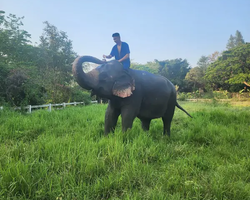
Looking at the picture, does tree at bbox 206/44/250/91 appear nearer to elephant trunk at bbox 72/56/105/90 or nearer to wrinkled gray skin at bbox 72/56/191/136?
wrinkled gray skin at bbox 72/56/191/136

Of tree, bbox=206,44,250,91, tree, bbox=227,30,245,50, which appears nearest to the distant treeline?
tree, bbox=206,44,250,91

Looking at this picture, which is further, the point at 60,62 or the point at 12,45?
the point at 60,62

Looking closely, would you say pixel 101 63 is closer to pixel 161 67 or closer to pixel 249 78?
pixel 249 78

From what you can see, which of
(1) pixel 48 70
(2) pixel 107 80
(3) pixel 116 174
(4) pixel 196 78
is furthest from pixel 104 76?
(4) pixel 196 78

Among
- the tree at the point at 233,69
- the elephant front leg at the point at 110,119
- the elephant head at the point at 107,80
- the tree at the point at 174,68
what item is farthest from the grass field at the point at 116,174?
the tree at the point at 174,68

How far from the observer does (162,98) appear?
3.75 meters

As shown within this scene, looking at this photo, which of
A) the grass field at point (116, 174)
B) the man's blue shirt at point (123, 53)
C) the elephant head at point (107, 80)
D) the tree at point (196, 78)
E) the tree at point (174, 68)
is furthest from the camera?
the tree at point (174, 68)

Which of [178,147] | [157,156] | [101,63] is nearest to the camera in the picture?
[157,156]

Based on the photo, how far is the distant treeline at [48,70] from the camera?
8.29 meters

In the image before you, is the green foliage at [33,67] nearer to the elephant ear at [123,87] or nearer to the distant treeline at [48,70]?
the distant treeline at [48,70]

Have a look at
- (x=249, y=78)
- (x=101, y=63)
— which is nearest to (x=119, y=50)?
(x=101, y=63)

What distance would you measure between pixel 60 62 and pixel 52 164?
21179 millimetres

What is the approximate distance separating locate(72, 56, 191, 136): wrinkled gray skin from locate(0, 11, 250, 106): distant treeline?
19.6 feet

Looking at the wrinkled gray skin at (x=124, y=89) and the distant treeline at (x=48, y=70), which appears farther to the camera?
the distant treeline at (x=48, y=70)
